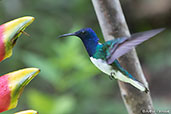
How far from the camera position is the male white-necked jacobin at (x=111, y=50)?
618 millimetres

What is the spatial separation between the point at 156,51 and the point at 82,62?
1.56 meters

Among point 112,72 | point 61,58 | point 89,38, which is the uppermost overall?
point 89,38

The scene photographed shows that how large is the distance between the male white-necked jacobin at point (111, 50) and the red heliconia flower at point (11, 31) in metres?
0.14

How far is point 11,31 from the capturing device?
0.49 m

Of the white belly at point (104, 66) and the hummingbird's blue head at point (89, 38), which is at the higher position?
the hummingbird's blue head at point (89, 38)

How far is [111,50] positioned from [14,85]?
275mm

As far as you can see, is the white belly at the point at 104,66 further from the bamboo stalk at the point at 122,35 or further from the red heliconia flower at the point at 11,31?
the red heliconia flower at the point at 11,31

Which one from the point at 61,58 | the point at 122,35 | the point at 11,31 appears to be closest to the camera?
the point at 11,31

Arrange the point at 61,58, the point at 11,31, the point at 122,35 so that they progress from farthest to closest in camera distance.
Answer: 1. the point at 61,58
2. the point at 122,35
3. the point at 11,31

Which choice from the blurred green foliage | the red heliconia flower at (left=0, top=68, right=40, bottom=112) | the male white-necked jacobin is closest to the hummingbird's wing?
the male white-necked jacobin

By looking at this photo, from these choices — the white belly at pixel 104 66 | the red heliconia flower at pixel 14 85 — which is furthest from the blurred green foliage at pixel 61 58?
the red heliconia flower at pixel 14 85

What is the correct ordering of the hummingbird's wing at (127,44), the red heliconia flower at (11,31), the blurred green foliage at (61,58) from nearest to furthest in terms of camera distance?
the red heliconia flower at (11,31)
the hummingbird's wing at (127,44)
the blurred green foliage at (61,58)

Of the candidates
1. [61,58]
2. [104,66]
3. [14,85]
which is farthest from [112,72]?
[61,58]

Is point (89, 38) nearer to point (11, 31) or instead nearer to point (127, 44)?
point (127, 44)
